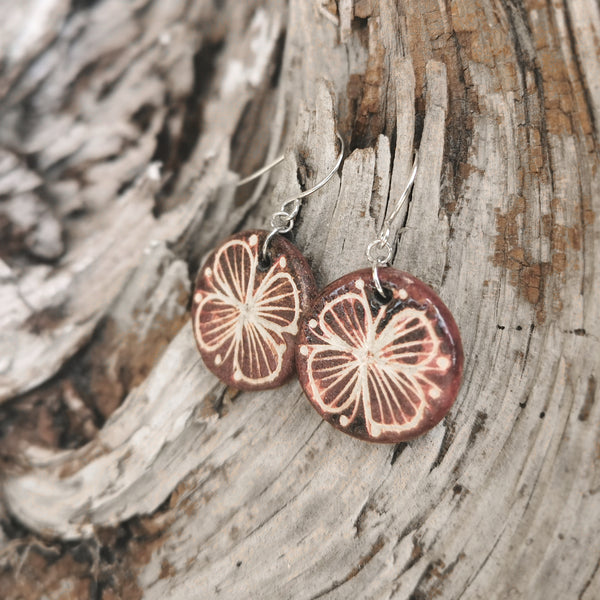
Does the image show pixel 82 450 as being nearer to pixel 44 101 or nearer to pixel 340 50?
pixel 44 101

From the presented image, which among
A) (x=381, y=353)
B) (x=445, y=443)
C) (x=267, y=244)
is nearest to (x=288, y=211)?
(x=267, y=244)

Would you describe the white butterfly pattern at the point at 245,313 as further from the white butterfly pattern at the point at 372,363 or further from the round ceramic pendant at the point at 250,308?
the white butterfly pattern at the point at 372,363

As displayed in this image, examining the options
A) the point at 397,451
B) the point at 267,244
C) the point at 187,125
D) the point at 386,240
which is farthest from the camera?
the point at 187,125

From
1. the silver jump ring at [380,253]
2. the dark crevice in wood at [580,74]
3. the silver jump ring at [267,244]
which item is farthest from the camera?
the silver jump ring at [267,244]

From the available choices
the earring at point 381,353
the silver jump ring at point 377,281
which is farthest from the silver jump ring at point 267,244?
the silver jump ring at point 377,281

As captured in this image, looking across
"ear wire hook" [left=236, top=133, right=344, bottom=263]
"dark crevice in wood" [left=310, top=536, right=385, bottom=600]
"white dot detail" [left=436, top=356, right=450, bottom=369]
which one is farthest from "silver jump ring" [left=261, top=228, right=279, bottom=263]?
"dark crevice in wood" [left=310, top=536, right=385, bottom=600]

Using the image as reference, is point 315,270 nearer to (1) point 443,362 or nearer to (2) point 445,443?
(1) point 443,362

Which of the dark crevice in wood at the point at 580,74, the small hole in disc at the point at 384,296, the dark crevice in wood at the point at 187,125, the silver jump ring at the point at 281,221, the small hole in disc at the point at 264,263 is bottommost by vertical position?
the small hole in disc at the point at 384,296
